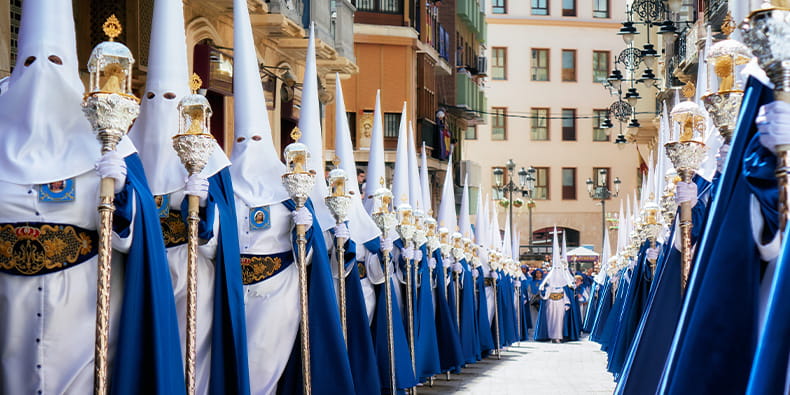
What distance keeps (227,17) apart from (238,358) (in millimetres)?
10865

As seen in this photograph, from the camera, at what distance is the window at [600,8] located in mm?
62219

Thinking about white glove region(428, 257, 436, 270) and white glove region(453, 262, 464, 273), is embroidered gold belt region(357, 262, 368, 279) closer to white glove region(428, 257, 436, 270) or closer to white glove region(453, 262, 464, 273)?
white glove region(428, 257, 436, 270)

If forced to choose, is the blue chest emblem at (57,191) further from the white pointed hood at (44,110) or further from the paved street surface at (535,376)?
the paved street surface at (535,376)

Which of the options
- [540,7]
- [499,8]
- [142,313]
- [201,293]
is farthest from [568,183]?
[142,313]

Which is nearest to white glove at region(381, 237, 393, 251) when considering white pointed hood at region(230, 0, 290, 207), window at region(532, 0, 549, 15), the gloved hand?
the gloved hand

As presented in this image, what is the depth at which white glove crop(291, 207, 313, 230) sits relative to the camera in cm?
928

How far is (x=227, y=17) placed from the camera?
60.1ft

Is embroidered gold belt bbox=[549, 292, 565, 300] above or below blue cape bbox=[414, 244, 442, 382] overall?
below

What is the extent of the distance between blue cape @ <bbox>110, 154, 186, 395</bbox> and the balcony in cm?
3872

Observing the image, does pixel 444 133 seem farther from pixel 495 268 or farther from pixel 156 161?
pixel 156 161

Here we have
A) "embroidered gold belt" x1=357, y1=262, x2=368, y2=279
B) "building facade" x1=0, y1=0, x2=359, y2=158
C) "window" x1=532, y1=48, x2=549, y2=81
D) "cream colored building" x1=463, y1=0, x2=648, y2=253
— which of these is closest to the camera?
"embroidered gold belt" x1=357, y1=262, x2=368, y2=279

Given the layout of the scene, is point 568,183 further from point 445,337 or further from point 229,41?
point 445,337

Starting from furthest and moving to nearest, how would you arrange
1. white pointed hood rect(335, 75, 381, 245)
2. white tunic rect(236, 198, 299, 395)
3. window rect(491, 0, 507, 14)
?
1. window rect(491, 0, 507, 14)
2. white pointed hood rect(335, 75, 381, 245)
3. white tunic rect(236, 198, 299, 395)

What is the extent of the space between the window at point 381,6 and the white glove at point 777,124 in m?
30.9
